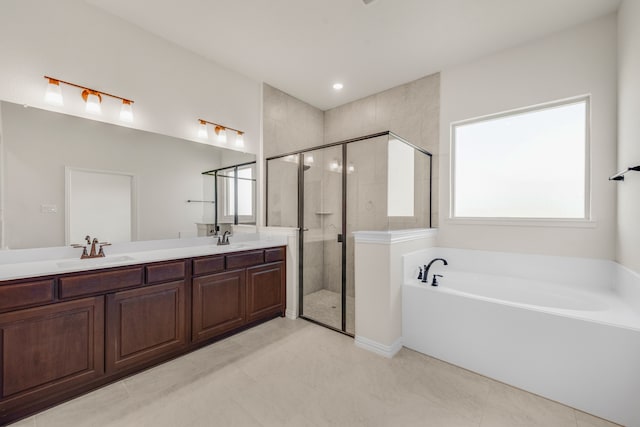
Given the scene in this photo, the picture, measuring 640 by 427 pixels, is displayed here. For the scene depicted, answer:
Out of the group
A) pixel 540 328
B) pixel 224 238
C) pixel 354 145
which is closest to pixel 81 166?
pixel 224 238

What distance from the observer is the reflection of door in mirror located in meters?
2.02

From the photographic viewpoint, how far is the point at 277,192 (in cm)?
337

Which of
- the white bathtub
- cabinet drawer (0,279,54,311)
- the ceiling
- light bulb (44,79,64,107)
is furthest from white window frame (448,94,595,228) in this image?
light bulb (44,79,64,107)

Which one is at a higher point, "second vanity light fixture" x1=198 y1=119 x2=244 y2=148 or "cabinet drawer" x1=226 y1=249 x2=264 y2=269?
"second vanity light fixture" x1=198 y1=119 x2=244 y2=148

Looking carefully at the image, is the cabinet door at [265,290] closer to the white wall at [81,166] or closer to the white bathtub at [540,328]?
the white wall at [81,166]

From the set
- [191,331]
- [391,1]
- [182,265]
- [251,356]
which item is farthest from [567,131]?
[191,331]

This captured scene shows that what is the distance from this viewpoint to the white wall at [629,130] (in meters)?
1.82

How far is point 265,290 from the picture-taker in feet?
9.35

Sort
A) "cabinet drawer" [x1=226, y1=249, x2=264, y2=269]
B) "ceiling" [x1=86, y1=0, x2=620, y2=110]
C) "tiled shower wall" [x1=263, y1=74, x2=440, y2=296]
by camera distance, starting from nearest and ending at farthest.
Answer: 1. "ceiling" [x1=86, y1=0, x2=620, y2=110]
2. "cabinet drawer" [x1=226, y1=249, x2=264, y2=269]
3. "tiled shower wall" [x1=263, y1=74, x2=440, y2=296]

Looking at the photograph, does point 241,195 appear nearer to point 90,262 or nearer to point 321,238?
point 321,238

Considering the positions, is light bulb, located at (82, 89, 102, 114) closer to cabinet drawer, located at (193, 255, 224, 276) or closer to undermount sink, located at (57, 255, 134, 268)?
undermount sink, located at (57, 255, 134, 268)

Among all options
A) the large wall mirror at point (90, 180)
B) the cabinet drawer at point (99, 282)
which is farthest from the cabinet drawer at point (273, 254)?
the cabinet drawer at point (99, 282)

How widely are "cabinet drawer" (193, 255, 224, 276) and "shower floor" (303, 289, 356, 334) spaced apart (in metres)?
1.16

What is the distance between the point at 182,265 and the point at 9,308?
36.7 inches
